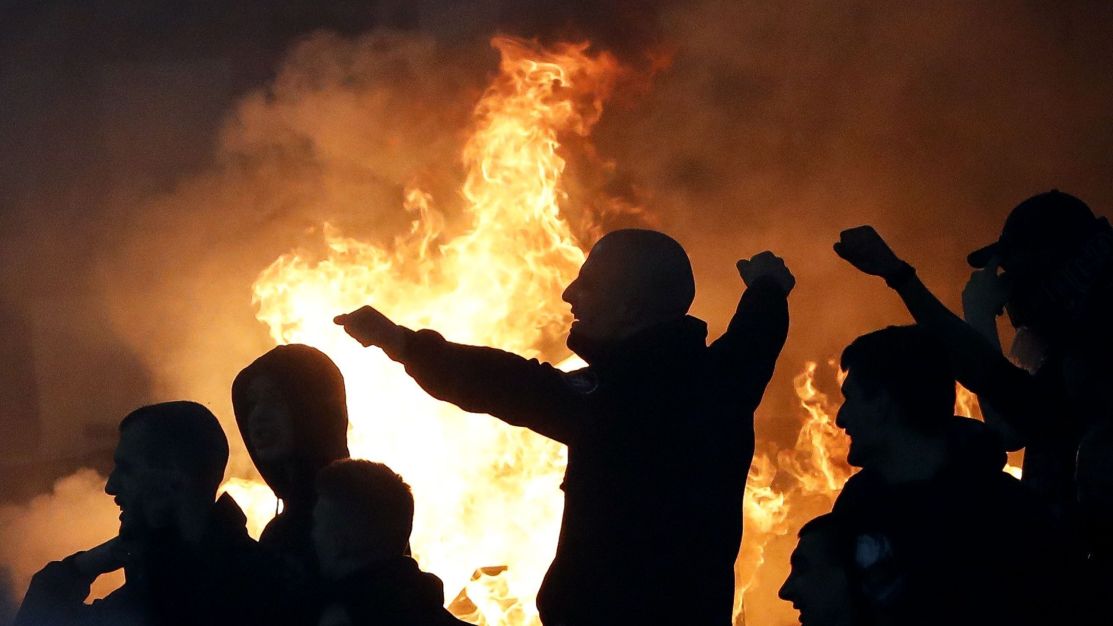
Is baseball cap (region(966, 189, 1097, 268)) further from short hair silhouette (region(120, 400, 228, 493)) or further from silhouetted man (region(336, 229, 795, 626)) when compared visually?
short hair silhouette (region(120, 400, 228, 493))

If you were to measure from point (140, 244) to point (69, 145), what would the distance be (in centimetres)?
73

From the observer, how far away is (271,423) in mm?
3000

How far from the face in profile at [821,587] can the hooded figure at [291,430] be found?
126cm

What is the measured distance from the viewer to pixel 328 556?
8.24 feet

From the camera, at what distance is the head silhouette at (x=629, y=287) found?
2.71 metres

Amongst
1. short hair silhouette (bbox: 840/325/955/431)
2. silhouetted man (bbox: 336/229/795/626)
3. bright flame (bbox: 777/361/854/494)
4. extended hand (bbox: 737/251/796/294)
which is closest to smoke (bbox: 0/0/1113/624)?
bright flame (bbox: 777/361/854/494)

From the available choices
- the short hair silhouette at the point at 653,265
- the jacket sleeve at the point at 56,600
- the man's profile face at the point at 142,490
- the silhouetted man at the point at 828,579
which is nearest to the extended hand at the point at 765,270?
the short hair silhouette at the point at 653,265

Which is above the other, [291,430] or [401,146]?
[401,146]

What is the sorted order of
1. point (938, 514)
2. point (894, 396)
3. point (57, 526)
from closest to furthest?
point (938, 514)
point (894, 396)
point (57, 526)

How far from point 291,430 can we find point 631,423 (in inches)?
32.4

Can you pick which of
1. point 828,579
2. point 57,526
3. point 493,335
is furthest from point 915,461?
point 57,526

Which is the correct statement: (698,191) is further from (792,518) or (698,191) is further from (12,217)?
(12,217)

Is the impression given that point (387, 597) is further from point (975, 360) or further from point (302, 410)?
point (975, 360)

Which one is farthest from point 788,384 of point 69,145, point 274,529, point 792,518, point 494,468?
point 274,529
